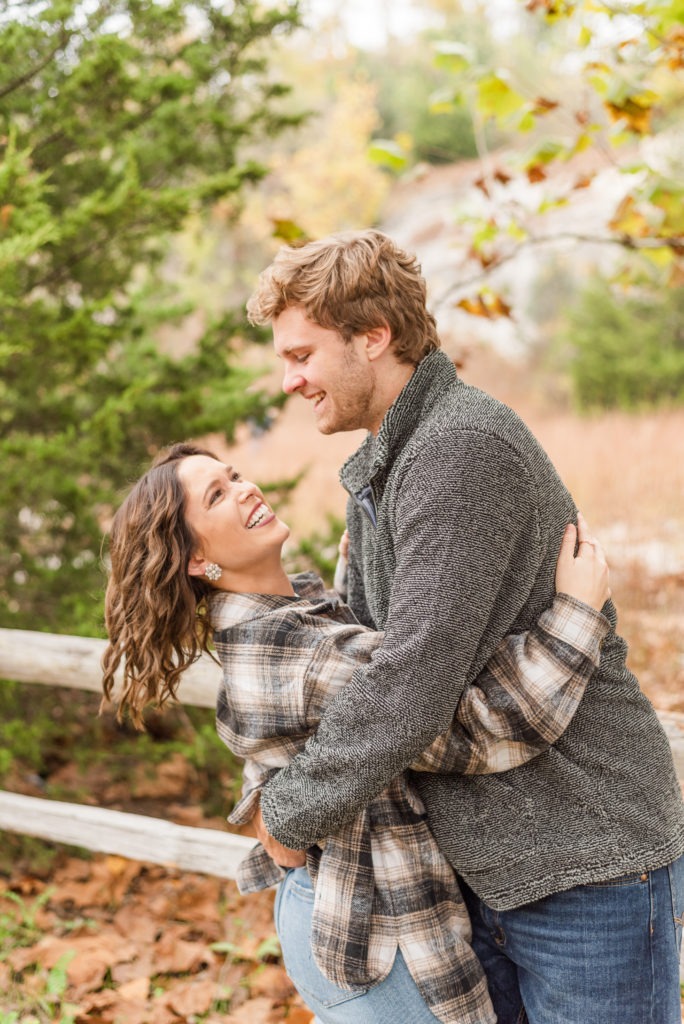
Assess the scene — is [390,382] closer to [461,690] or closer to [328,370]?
[328,370]

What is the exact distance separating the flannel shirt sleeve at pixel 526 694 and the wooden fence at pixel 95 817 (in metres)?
1.58

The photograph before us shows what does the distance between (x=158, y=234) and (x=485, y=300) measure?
1.68 m

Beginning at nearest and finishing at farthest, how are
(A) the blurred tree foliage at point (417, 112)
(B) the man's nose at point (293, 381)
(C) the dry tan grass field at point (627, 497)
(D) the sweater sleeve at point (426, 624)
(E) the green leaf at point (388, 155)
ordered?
(D) the sweater sleeve at point (426, 624)
(B) the man's nose at point (293, 381)
(E) the green leaf at point (388, 155)
(C) the dry tan grass field at point (627, 497)
(A) the blurred tree foliage at point (417, 112)

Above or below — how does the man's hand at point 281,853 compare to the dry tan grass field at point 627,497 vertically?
above

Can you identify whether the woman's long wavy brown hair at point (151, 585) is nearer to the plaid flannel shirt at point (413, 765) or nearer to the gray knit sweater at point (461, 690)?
the plaid flannel shirt at point (413, 765)

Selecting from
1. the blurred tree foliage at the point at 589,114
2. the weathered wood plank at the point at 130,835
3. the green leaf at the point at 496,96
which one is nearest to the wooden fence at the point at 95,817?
the weathered wood plank at the point at 130,835

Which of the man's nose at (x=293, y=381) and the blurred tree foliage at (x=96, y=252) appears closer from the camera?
the man's nose at (x=293, y=381)

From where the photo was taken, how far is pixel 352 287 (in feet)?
5.65

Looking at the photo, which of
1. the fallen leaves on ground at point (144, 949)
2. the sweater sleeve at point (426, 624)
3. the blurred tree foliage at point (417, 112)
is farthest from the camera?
the blurred tree foliage at point (417, 112)

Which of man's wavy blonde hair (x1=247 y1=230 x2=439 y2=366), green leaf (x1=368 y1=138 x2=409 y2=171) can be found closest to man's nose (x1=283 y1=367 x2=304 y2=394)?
man's wavy blonde hair (x1=247 y1=230 x2=439 y2=366)

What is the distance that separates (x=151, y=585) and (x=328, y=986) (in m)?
0.89

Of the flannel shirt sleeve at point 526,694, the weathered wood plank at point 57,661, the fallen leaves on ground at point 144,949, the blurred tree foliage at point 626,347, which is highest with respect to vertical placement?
the flannel shirt sleeve at point 526,694

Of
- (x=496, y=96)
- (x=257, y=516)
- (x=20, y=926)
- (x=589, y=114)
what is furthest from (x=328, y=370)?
(x=589, y=114)

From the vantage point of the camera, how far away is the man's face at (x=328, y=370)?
178 cm
